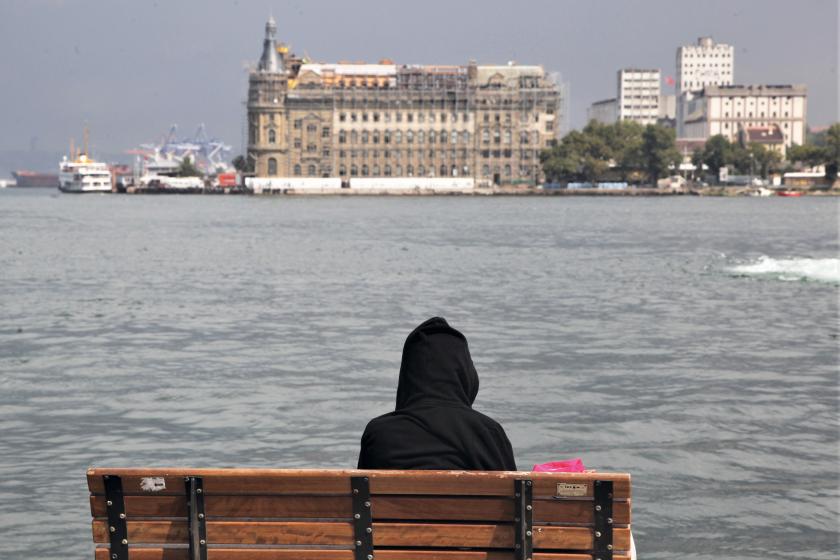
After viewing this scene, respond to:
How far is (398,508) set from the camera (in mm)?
5094

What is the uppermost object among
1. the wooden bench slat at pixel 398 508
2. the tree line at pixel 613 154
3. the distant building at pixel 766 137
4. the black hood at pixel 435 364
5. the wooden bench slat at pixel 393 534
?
the distant building at pixel 766 137

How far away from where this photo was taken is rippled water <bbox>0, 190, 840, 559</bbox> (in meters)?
10.3

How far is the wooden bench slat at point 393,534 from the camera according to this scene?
16.7 ft

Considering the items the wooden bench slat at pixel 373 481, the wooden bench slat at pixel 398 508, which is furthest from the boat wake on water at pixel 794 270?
the wooden bench slat at pixel 373 481

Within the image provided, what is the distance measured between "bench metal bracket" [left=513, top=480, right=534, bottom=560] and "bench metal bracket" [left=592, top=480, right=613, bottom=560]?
0.23m

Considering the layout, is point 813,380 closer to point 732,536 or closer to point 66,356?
point 732,536

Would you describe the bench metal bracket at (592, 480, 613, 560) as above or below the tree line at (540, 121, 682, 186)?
below

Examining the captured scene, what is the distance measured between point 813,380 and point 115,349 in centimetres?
939

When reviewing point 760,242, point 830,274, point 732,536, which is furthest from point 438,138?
point 732,536

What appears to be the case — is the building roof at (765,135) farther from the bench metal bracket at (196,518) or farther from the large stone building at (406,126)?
the bench metal bracket at (196,518)

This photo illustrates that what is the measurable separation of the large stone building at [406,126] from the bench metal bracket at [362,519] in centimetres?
15537

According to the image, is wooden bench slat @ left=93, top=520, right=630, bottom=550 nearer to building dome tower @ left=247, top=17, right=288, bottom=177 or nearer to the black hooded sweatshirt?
the black hooded sweatshirt

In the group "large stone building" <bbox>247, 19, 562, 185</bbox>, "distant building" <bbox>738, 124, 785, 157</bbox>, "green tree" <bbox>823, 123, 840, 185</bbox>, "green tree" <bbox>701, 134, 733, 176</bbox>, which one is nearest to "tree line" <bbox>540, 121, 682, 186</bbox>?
"green tree" <bbox>701, 134, 733, 176</bbox>

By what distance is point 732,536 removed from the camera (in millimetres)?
9250
